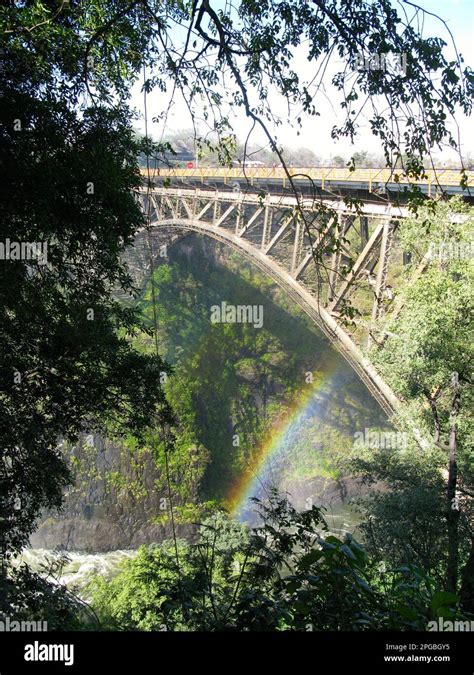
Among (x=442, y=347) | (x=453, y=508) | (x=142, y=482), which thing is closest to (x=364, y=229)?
(x=442, y=347)

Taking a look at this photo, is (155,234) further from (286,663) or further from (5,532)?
(286,663)

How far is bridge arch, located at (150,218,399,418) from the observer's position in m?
11.6

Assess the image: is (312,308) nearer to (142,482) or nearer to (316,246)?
(316,246)

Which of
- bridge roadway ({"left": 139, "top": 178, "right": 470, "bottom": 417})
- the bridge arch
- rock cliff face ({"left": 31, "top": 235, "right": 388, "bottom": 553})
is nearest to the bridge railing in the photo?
bridge roadway ({"left": 139, "top": 178, "right": 470, "bottom": 417})

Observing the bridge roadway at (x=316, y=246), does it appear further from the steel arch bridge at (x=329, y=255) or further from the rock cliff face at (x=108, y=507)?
the rock cliff face at (x=108, y=507)

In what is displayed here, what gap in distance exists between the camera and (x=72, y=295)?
5594 millimetres

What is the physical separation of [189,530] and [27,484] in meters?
18.8

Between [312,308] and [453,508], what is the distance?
7.96 meters

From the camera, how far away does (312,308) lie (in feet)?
51.3

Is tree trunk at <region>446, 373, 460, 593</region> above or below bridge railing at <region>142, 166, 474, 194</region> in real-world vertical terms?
below

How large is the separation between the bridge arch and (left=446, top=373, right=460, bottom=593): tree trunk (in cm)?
199

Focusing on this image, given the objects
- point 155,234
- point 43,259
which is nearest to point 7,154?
point 43,259

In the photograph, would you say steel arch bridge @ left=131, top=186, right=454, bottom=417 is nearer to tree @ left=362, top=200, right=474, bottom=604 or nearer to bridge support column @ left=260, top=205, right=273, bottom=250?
bridge support column @ left=260, top=205, right=273, bottom=250

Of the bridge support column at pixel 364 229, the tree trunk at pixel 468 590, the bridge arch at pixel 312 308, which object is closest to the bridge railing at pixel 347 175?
the bridge support column at pixel 364 229
